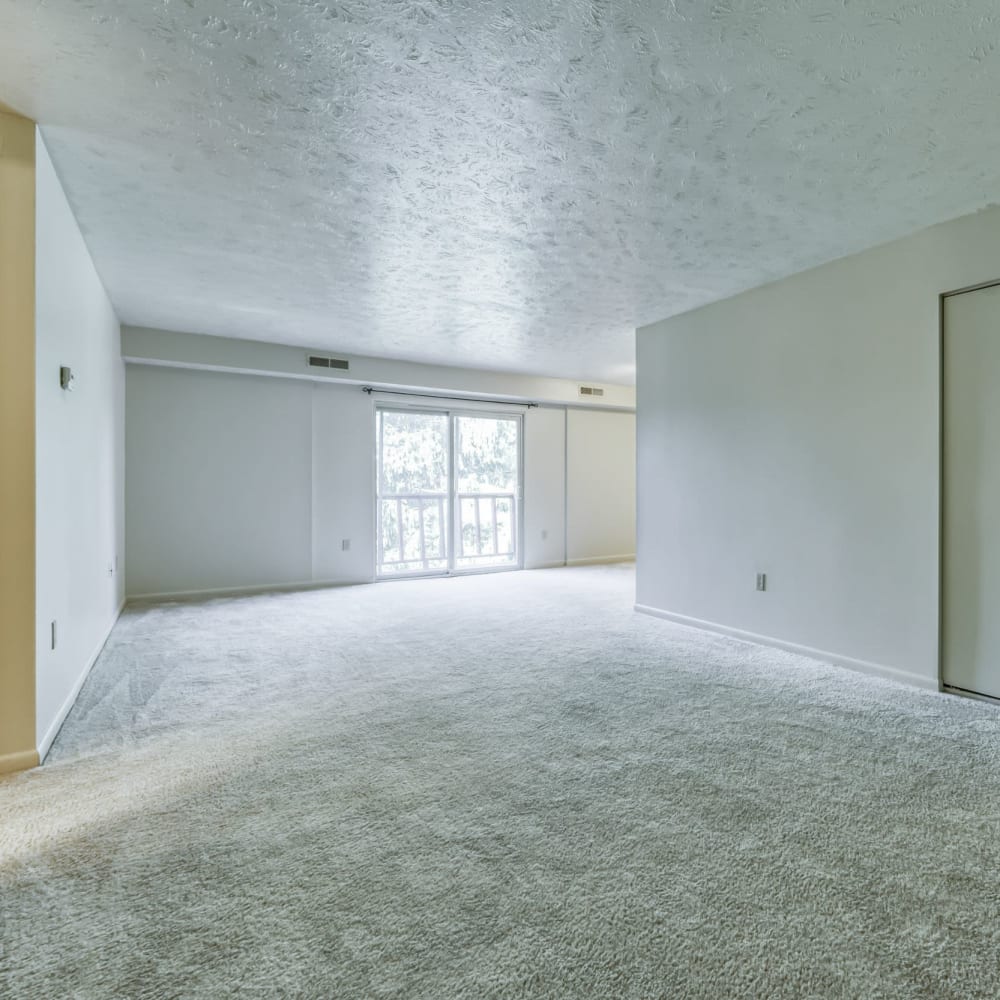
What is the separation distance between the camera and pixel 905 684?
3.07 metres

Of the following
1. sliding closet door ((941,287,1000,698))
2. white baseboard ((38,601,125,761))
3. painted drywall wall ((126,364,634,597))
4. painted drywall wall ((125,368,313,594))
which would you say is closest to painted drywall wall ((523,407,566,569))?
painted drywall wall ((126,364,634,597))

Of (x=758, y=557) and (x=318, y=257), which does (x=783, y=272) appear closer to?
(x=758, y=557)

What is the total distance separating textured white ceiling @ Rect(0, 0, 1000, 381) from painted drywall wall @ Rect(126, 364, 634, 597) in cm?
180

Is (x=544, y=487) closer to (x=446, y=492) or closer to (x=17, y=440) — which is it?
(x=446, y=492)

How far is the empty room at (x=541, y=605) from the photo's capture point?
1.41m

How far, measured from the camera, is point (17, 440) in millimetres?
2111

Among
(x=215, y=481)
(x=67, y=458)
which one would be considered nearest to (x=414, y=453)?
(x=215, y=481)

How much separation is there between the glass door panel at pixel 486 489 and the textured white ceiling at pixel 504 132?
333 cm

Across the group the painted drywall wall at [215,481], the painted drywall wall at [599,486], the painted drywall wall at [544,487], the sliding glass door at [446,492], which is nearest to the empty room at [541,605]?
the painted drywall wall at [215,481]

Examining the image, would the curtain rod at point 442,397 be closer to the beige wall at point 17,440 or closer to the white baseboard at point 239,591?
the white baseboard at point 239,591

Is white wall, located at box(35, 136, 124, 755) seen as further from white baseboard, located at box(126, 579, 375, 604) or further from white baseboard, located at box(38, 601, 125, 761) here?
white baseboard, located at box(126, 579, 375, 604)

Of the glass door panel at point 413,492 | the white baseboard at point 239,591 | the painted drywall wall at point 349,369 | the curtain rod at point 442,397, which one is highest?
the painted drywall wall at point 349,369

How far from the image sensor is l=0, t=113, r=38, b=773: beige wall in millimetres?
2096

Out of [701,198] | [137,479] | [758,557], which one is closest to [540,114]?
[701,198]
